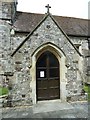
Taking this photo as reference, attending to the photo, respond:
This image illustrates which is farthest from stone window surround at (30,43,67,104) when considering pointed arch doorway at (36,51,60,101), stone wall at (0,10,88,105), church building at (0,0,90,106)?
pointed arch doorway at (36,51,60,101)

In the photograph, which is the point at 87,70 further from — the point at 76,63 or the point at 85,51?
the point at 76,63

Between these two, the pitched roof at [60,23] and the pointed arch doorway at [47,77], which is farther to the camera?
the pitched roof at [60,23]

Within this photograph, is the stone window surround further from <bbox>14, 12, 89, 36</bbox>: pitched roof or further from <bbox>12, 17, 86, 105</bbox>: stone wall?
<bbox>14, 12, 89, 36</bbox>: pitched roof

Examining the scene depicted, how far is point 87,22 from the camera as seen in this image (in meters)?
20.7

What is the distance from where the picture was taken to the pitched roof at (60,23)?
15.3m

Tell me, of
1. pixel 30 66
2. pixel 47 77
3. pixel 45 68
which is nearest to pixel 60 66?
pixel 45 68

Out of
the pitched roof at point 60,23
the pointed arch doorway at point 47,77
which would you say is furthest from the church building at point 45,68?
the pitched roof at point 60,23

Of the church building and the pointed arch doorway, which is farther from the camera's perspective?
the pointed arch doorway

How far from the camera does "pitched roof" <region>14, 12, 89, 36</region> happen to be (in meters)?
15.3

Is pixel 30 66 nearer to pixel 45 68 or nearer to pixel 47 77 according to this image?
pixel 45 68

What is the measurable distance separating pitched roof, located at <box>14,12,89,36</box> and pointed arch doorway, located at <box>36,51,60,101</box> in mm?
5975

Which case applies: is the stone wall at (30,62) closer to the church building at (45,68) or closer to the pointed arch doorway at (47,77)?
the church building at (45,68)

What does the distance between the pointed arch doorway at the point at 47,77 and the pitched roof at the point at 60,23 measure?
19.6ft

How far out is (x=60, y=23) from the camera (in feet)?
58.5
